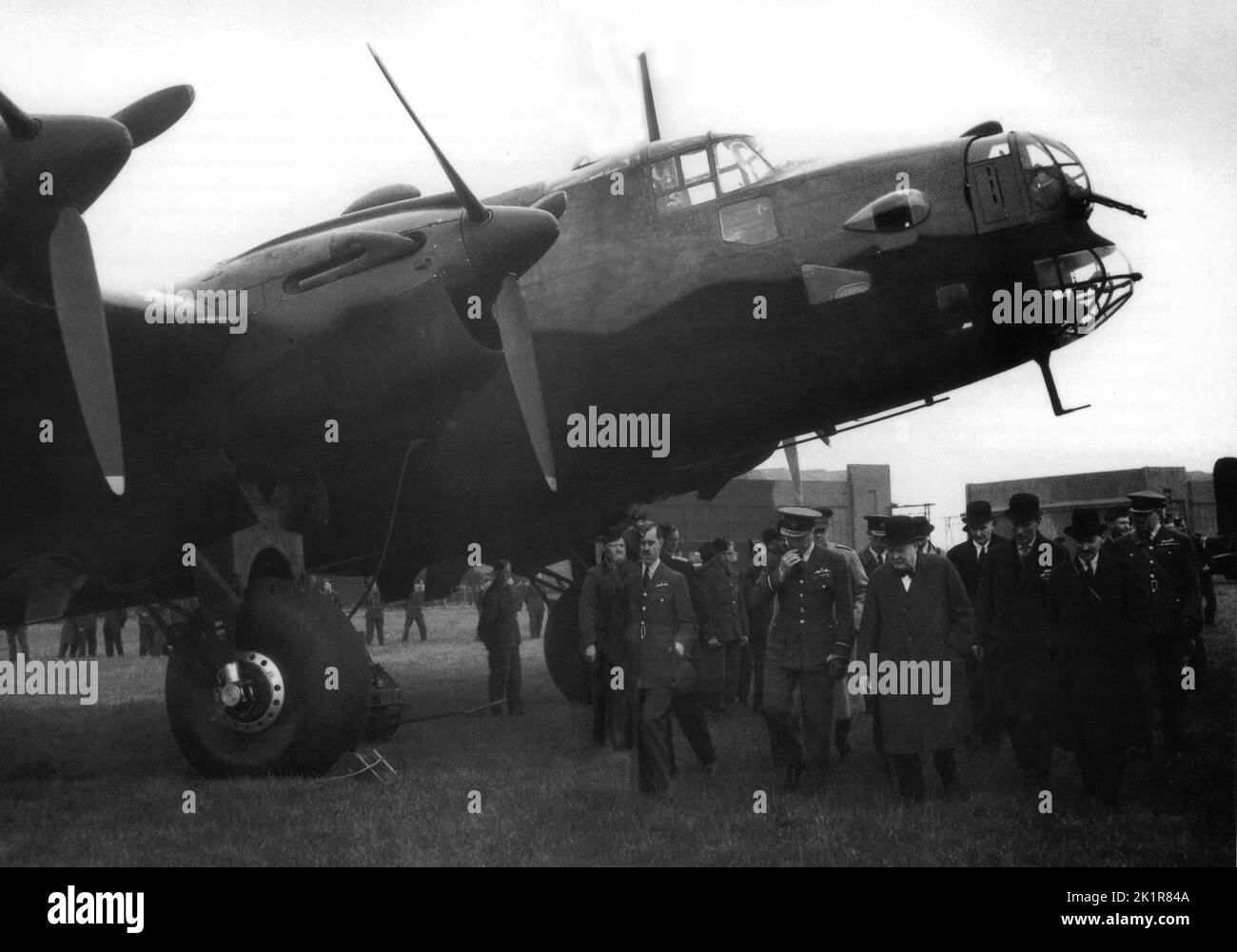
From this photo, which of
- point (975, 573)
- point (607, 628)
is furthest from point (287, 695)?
point (975, 573)

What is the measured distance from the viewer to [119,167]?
7281mm

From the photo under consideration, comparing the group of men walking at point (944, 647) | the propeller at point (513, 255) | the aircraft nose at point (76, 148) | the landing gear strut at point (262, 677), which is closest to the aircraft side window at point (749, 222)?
the propeller at point (513, 255)

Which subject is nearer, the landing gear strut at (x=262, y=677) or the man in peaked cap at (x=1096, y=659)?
the man in peaked cap at (x=1096, y=659)

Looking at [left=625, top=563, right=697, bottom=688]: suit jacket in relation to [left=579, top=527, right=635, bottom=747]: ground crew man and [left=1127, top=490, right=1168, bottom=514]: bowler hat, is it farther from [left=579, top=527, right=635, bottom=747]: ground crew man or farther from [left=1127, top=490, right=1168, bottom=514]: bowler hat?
[left=1127, top=490, right=1168, bottom=514]: bowler hat

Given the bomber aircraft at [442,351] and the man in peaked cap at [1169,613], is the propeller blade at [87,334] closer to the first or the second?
the bomber aircraft at [442,351]

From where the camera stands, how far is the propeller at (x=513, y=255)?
27.8 feet

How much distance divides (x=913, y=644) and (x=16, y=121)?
22.7 feet

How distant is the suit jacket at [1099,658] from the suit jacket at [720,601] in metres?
3.32

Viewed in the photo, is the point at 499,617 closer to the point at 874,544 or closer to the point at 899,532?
the point at 874,544

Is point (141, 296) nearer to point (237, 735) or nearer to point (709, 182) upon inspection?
point (237, 735)

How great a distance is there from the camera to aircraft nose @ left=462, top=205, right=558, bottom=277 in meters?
8.48

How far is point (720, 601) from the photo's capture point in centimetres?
1127
